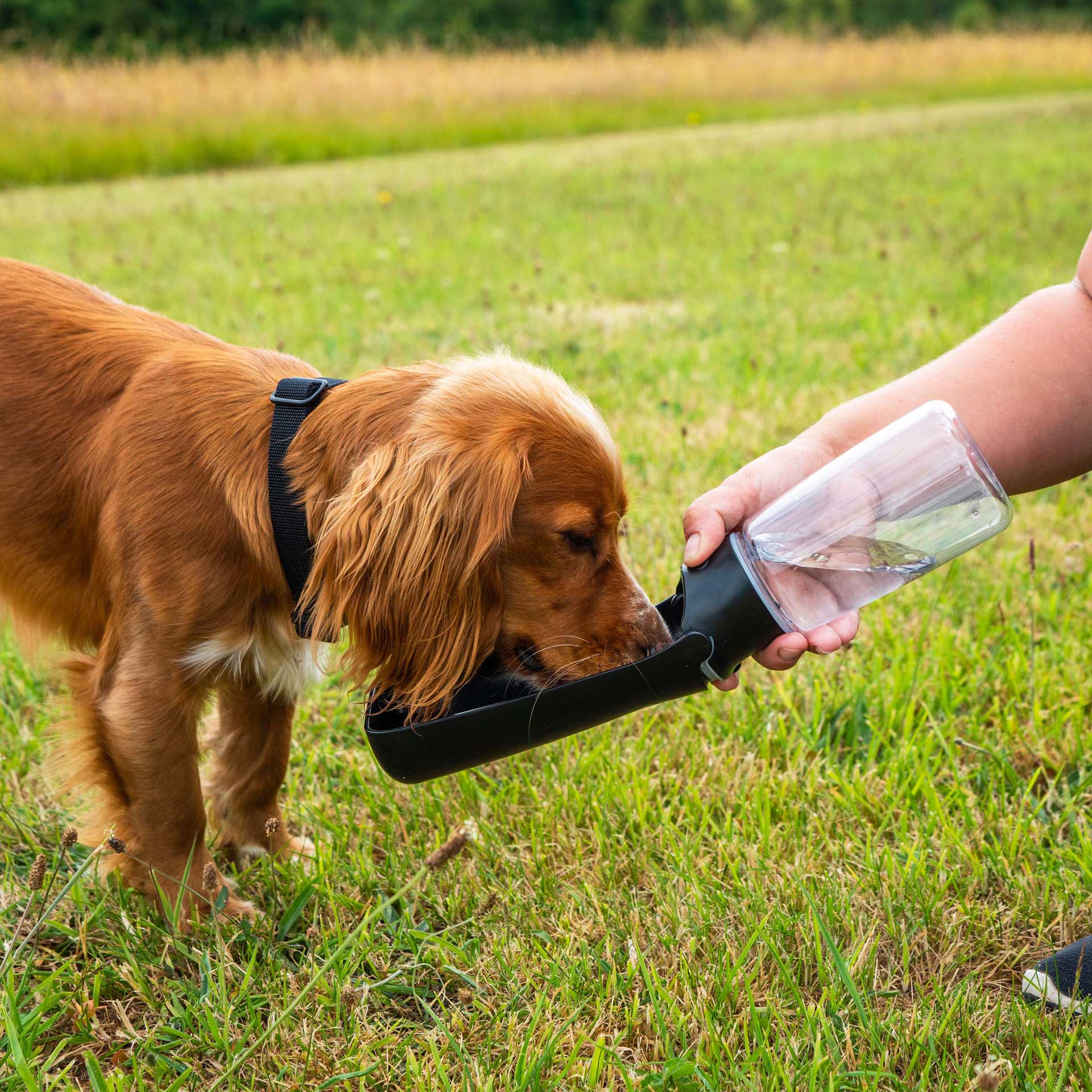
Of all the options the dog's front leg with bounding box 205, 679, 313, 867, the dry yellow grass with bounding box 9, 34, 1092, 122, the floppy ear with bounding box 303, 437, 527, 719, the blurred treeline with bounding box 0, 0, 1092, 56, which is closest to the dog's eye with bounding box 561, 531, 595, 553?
→ the floppy ear with bounding box 303, 437, 527, 719

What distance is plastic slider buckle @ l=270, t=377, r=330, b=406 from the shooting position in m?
2.00

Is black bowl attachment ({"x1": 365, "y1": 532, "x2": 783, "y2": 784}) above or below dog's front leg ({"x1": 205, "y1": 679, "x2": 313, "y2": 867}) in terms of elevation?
above

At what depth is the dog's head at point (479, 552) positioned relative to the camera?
187 cm

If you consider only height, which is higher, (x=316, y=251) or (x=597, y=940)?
(x=316, y=251)

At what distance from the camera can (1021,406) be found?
1979 millimetres

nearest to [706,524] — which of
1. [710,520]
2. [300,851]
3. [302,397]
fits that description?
[710,520]

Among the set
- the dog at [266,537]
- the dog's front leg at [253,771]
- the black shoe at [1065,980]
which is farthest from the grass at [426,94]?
the black shoe at [1065,980]

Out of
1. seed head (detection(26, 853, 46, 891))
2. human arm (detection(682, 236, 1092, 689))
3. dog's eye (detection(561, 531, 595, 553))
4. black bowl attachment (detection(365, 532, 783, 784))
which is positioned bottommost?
seed head (detection(26, 853, 46, 891))

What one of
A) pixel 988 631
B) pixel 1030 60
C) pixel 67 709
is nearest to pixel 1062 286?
pixel 988 631

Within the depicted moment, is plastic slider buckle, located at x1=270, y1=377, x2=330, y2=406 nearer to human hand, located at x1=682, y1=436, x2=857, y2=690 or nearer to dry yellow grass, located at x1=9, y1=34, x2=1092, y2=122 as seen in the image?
human hand, located at x1=682, y1=436, x2=857, y2=690

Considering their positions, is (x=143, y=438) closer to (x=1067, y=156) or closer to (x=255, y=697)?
(x=255, y=697)

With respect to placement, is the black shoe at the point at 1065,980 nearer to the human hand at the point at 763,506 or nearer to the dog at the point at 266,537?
the human hand at the point at 763,506

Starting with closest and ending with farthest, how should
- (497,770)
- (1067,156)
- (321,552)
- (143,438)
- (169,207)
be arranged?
(321,552) < (143,438) < (497,770) < (169,207) < (1067,156)

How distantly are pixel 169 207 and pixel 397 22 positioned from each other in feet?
109
